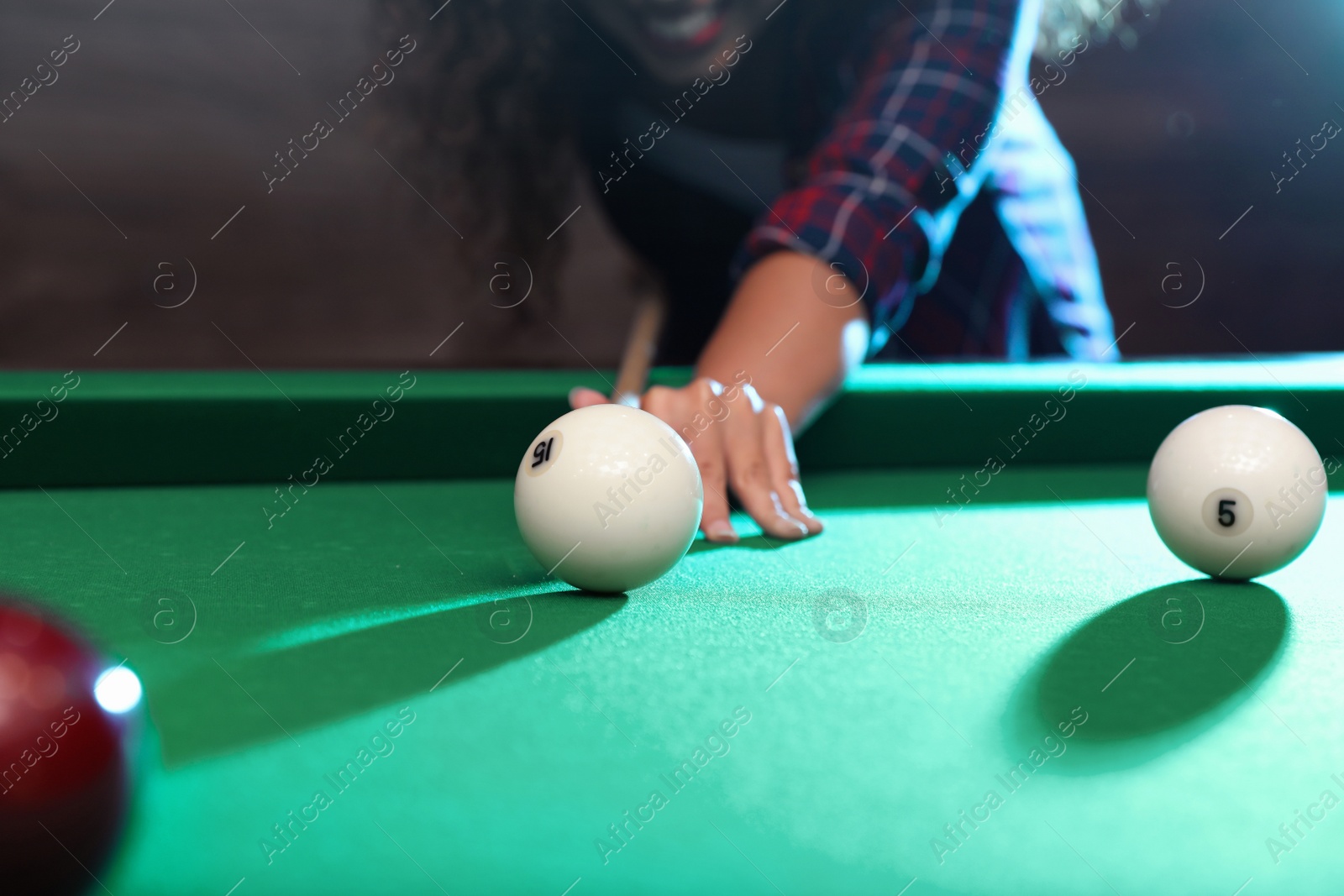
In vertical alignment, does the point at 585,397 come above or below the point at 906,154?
above

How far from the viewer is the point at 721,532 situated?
1.72m

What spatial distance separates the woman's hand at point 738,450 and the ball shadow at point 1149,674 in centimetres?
58

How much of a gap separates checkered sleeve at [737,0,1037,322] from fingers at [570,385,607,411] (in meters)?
0.66

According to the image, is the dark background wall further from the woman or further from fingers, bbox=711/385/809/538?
fingers, bbox=711/385/809/538

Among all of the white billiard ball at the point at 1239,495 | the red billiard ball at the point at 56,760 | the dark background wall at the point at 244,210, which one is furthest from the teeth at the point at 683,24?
the red billiard ball at the point at 56,760

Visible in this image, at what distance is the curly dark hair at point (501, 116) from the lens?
4848 mm

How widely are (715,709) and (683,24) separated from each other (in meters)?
4.28

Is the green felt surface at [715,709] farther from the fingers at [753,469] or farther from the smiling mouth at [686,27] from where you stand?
the smiling mouth at [686,27]

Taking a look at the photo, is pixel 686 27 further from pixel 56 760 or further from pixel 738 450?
pixel 56 760

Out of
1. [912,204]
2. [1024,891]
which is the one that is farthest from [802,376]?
[1024,891]

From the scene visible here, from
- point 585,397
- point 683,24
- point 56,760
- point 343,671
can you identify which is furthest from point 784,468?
point 683,24

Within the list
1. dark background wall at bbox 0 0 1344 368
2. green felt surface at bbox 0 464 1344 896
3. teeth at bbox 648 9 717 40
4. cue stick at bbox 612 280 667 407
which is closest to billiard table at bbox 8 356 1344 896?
green felt surface at bbox 0 464 1344 896

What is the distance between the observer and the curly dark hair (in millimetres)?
4848

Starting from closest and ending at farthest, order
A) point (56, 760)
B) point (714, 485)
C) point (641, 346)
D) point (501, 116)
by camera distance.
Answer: point (56, 760)
point (714, 485)
point (641, 346)
point (501, 116)
